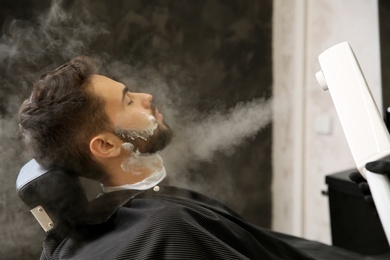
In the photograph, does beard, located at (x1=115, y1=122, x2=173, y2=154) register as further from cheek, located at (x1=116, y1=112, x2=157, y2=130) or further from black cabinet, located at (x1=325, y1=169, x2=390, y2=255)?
black cabinet, located at (x1=325, y1=169, x2=390, y2=255)

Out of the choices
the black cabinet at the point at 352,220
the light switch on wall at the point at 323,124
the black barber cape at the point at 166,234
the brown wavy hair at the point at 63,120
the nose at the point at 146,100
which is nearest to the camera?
the black barber cape at the point at 166,234

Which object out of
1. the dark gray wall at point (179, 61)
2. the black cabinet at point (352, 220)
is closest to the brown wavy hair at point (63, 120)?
the dark gray wall at point (179, 61)

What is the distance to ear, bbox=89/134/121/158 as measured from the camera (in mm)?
1108

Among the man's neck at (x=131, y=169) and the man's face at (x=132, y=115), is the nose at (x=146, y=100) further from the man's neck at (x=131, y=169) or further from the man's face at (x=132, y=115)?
the man's neck at (x=131, y=169)

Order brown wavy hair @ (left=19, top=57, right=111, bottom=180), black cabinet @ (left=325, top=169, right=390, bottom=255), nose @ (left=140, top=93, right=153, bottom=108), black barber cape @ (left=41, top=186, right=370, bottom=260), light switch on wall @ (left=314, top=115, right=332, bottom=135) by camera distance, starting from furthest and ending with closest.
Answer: light switch on wall @ (left=314, top=115, right=332, bottom=135), black cabinet @ (left=325, top=169, right=390, bottom=255), nose @ (left=140, top=93, right=153, bottom=108), brown wavy hair @ (left=19, top=57, right=111, bottom=180), black barber cape @ (left=41, top=186, right=370, bottom=260)

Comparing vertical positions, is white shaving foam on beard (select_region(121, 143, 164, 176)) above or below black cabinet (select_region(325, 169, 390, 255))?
above

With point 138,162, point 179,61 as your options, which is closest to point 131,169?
point 138,162

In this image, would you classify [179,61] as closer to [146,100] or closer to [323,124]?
[146,100]

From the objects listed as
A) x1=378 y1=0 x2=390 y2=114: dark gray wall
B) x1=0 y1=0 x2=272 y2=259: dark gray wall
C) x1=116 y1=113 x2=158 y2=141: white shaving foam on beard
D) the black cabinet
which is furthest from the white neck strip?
x1=378 y1=0 x2=390 y2=114: dark gray wall

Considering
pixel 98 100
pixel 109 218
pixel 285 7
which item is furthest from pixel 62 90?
pixel 285 7

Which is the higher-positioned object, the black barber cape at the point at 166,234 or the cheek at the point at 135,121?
the cheek at the point at 135,121

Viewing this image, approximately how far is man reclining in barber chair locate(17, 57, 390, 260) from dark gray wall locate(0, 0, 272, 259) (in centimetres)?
14

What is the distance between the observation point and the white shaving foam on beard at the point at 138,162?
1154 mm

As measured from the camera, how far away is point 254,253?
1165 millimetres
